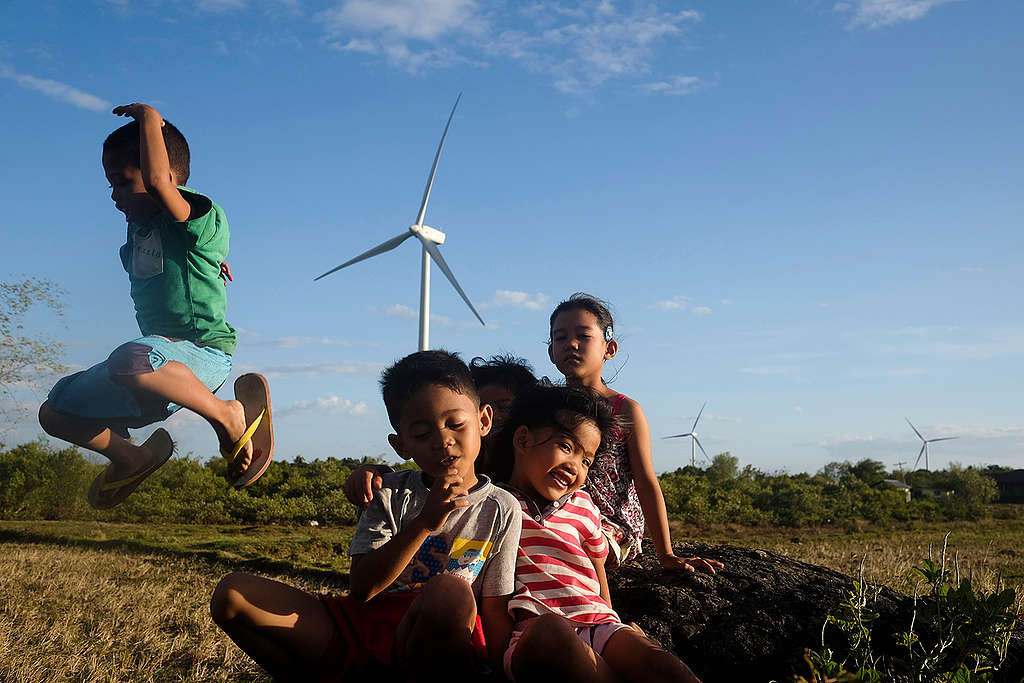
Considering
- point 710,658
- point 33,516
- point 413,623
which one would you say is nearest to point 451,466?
point 413,623

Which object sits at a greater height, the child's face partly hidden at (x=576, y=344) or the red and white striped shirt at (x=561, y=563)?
the child's face partly hidden at (x=576, y=344)

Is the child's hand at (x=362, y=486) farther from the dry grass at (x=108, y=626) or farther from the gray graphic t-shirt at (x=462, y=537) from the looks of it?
the dry grass at (x=108, y=626)

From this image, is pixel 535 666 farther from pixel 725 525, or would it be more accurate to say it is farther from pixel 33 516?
pixel 725 525

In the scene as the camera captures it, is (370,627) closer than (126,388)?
Yes

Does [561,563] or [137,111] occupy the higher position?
[137,111]

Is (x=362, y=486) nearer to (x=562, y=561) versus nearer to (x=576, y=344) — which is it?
(x=562, y=561)

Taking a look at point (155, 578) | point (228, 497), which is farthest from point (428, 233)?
point (155, 578)

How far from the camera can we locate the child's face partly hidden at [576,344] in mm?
5723

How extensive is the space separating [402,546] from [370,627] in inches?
21.6

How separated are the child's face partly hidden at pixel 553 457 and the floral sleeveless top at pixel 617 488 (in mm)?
1239

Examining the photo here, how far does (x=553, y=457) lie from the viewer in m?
4.13

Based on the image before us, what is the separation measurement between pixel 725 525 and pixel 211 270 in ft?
66.6

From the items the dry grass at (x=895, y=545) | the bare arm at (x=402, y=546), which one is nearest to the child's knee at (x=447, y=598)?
the bare arm at (x=402, y=546)

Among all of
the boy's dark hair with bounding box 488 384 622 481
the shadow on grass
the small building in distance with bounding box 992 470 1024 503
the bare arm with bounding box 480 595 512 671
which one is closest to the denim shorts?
the boy's dark hair with bounding box 488 384 622 481
